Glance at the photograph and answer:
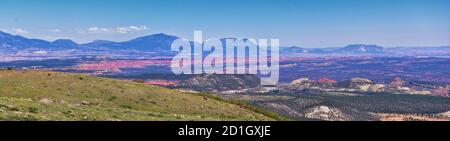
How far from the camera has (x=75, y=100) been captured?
54938 millimetres

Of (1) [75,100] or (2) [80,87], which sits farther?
(2) [80,87]

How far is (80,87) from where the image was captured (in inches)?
2527

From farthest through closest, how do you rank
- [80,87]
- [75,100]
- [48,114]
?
[80,87] → [75,100] → [48,114]
